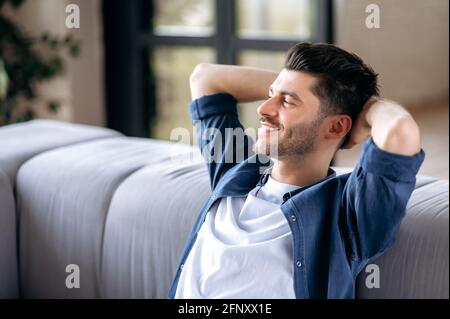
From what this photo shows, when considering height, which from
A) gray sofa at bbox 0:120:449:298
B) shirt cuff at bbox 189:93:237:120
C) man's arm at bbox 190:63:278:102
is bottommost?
gray sofa at bbox 0:120:449:298

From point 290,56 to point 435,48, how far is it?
1990mm

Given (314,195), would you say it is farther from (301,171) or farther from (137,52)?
(137,52)

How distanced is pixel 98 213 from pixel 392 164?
0.80m

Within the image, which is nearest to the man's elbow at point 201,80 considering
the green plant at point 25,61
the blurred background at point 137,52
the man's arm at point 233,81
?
the man's arm at point 233,81

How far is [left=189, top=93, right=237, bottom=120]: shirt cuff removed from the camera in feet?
4.86

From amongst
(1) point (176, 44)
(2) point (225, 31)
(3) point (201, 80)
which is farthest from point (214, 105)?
(1) point (176, 44)

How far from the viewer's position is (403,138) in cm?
108

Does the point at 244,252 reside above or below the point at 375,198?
below

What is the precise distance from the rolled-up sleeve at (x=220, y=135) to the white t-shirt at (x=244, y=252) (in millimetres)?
134

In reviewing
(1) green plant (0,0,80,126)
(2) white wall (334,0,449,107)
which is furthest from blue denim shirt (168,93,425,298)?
(1) green plant (0,0,80,126)

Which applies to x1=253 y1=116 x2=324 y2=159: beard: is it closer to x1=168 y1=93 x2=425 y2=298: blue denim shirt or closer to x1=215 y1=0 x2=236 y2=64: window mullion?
x1=168 y1=93 x2=425 y2=298: blue denim shirt

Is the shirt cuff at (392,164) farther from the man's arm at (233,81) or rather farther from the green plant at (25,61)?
the green plant at (25,61)

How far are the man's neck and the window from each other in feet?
6.42

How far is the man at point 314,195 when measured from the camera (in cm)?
112
